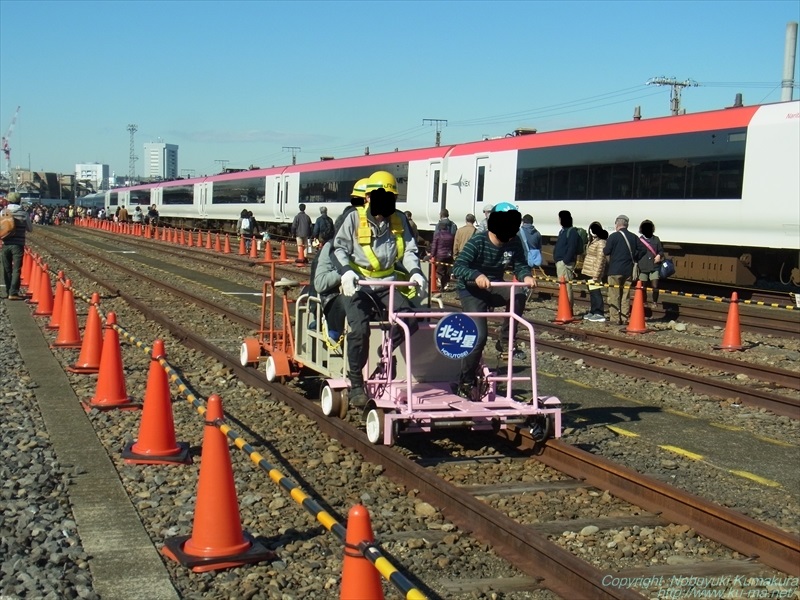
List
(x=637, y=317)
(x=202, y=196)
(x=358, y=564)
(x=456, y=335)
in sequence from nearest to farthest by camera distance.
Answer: (x=358, y=564) < (x=456, y=335) < (x=637, y=317) < (x=202, y=196)

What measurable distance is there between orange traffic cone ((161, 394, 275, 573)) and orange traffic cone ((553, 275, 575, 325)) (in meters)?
12.2

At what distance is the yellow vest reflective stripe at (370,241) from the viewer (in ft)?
25.3

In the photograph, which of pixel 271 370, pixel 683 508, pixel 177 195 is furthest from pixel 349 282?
pixel 177 195

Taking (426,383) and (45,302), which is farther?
(45,302)

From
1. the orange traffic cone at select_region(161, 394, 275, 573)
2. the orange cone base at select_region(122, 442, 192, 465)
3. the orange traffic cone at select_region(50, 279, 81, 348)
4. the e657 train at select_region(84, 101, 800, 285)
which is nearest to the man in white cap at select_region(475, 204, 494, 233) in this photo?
the orange cone base at select_region(122, 442, 192, 465)

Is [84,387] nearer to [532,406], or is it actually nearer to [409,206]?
[532,406]

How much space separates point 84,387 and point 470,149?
800 inches

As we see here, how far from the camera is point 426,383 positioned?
7.95 m

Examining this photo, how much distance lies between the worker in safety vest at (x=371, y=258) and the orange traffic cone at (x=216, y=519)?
7.78ft

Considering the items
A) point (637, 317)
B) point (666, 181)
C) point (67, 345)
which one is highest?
point (666, 181)

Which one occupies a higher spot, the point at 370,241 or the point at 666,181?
the point at 666,181

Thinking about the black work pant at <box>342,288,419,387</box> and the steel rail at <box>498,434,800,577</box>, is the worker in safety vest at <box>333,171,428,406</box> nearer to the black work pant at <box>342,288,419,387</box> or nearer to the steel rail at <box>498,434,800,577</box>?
the black work pant at <box>342,288,419,387</box>

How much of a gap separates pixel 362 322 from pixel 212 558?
9.27ft

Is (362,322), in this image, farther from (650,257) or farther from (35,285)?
(35,285)
